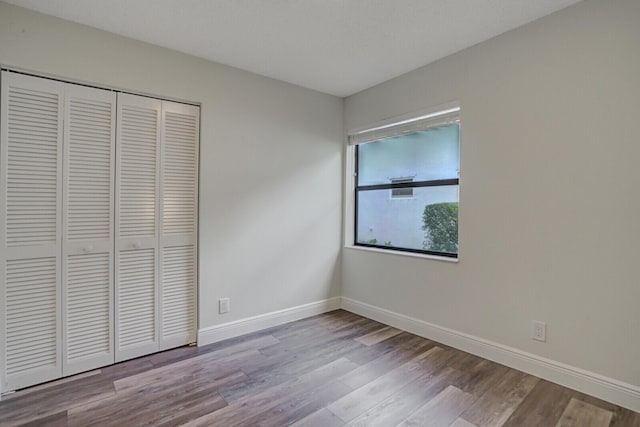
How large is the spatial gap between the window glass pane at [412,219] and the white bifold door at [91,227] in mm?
1810

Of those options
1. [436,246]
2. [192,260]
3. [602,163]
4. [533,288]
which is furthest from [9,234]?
[602,163]

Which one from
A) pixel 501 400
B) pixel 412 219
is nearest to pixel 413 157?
pixel 412 219

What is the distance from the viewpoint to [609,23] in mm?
1823

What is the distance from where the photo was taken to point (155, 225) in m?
2.43

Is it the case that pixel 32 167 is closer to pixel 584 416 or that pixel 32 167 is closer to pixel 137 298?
pixel 137 298

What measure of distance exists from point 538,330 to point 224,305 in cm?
238

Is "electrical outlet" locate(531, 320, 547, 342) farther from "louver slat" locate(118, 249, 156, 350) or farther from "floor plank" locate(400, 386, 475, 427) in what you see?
"louver slat" locate(118, 249, 156, 350)

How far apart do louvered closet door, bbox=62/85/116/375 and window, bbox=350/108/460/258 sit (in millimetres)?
2345

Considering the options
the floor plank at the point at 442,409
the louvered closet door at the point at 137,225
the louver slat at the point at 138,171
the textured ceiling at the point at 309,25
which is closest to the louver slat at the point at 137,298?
the louvered closet door at the point at 137,225

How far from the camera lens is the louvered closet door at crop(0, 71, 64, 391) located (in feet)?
6.32

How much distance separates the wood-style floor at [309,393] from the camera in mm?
1690

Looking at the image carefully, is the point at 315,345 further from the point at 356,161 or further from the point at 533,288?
the point at 356,161

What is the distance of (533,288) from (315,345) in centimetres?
167

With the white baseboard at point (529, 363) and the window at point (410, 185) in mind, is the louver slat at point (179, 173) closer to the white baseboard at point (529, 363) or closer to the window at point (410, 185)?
the window at point (410, 185)
